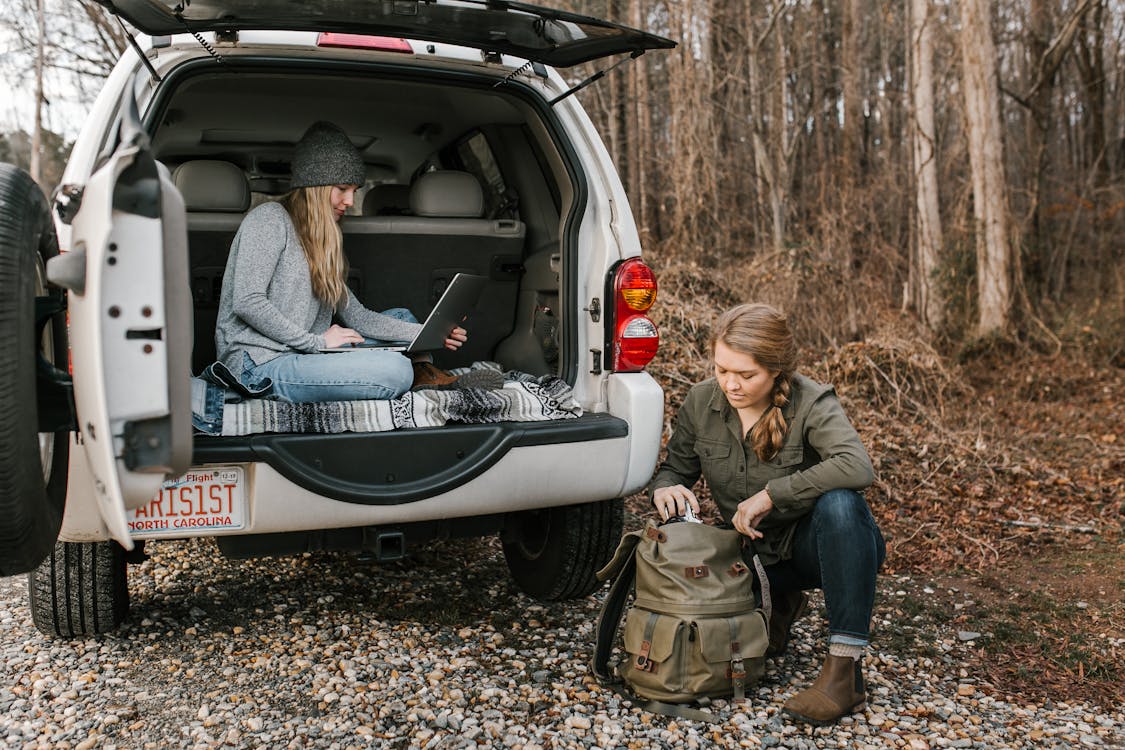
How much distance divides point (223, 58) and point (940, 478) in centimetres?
411

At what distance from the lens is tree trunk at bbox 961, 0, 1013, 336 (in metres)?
8.37

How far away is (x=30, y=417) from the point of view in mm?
2105

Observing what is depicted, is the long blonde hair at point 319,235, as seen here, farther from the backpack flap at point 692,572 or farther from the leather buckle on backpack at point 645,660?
the leather buckle on backpack at point 645,660

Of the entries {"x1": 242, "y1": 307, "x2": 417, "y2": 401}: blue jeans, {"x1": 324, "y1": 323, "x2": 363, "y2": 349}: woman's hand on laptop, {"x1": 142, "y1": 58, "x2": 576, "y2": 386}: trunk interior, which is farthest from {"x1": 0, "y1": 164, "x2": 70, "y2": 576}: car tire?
{"x1": 142, "y1": 58, "x2": 576, "y2": 386}: trunk interior

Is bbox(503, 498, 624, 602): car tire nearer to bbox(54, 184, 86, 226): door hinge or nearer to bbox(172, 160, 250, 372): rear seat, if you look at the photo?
bbox(172, 160, 250, 372): rear seat

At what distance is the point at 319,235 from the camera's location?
3.35 m

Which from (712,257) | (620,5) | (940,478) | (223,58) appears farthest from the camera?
(620,5)

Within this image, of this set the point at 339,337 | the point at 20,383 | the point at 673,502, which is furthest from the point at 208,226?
the point at 673,502

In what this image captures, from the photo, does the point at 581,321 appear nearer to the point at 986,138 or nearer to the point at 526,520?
the point at 526,520

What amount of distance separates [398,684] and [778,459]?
132 cm

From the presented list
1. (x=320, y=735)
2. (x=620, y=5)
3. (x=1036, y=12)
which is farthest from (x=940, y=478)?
(x=620, y=5)

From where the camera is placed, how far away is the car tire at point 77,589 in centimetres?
296

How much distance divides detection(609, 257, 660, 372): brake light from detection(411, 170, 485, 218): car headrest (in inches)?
44.3

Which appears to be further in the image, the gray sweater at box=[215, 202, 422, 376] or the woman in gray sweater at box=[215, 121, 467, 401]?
the gray sweater at box=[215, 202, 422, 376]
